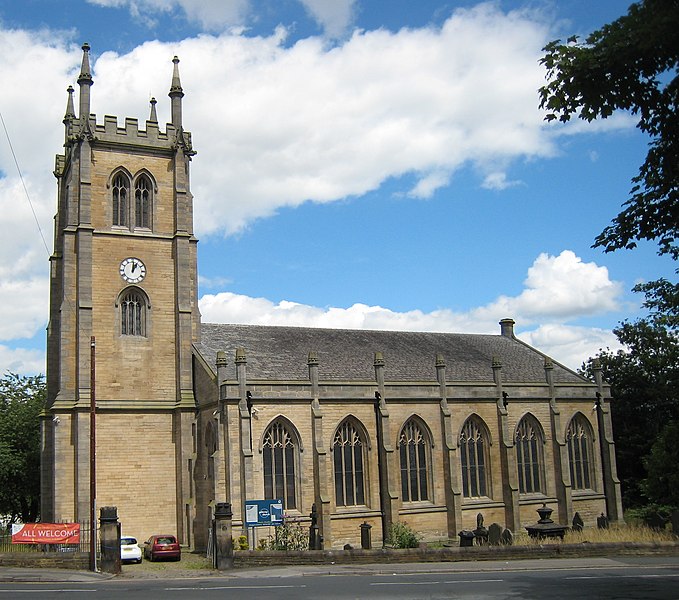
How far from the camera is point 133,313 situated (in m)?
38.3

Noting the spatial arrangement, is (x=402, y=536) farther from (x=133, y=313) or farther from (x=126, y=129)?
(x=126, y=129)

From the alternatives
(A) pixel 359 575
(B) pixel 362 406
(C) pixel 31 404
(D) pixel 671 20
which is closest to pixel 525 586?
(A) pixel 359 575

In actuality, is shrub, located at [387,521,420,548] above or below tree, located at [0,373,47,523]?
→ below

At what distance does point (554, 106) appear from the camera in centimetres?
1429

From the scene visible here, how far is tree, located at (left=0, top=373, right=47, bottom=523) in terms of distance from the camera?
158 ft

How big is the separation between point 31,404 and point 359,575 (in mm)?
36327

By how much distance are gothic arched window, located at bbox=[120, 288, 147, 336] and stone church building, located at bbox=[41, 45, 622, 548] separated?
2.7 inches

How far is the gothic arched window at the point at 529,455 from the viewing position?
41688 mm

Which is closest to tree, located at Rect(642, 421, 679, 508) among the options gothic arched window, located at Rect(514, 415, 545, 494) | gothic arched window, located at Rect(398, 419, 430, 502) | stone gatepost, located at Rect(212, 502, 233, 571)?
gothic arched window, located at Rect(514, 415, 545, 494)

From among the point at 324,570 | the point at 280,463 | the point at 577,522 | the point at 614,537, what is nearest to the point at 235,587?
the point at 324,570

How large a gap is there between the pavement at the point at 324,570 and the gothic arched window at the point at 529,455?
51.0 ft

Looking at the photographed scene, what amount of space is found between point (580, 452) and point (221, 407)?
21086 mm

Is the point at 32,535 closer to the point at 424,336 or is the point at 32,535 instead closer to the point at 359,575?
the point at 359,575

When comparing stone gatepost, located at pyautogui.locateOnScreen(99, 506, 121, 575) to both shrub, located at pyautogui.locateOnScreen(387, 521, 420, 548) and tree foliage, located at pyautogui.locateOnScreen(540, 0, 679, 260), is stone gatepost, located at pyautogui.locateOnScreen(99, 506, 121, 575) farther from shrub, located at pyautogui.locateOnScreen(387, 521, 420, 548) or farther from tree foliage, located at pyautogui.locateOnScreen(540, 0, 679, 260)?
tree foliage, located at pyautogui.locateOnScreen(540, 0, 679, 260)
